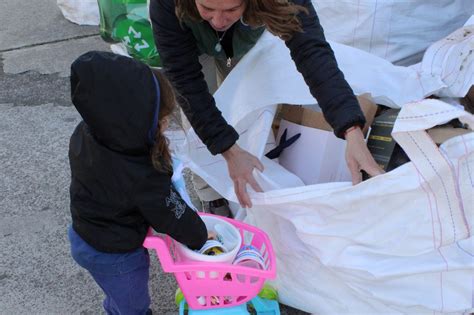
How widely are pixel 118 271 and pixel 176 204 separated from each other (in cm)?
26

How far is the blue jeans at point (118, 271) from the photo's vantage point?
56.0 inches

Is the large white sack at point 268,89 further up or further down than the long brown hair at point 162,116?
further down

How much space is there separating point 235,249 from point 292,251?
0.91 ft

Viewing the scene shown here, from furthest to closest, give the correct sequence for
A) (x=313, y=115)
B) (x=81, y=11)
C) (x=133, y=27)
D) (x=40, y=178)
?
(x=81, y=11)
(x=40, y=178)
(x=133, y=27)
(x=313, y=115)

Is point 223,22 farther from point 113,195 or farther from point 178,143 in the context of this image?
point 178,143

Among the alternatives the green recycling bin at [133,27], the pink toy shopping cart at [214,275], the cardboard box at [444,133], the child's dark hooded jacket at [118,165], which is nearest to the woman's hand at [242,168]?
the pink toy shopping cart at [214,275]

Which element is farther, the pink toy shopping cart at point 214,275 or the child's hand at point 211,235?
the child's hand at point 211,235

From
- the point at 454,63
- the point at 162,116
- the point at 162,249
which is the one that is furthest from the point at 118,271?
the point at 454,63

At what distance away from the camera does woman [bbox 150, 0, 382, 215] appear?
1.42m

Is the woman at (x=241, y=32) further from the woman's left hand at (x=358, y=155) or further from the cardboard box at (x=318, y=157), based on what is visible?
the cardboard box at (x=318, y=157)

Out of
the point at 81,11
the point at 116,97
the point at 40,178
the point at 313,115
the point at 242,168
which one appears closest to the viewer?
the point at 116,97

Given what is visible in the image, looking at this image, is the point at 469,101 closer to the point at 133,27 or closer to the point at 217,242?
the point at 217,242

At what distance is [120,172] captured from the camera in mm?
1280

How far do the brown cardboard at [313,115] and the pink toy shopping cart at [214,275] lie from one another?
44 cm
